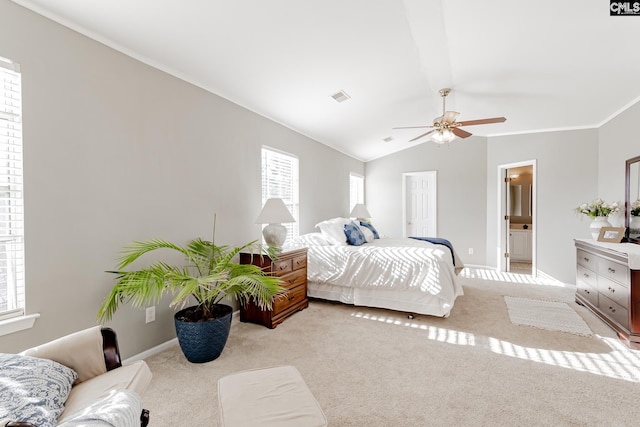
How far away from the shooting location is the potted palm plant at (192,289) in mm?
1948

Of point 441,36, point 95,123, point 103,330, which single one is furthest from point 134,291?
point 441,36

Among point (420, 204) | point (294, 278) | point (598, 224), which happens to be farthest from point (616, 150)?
point (294, 278)

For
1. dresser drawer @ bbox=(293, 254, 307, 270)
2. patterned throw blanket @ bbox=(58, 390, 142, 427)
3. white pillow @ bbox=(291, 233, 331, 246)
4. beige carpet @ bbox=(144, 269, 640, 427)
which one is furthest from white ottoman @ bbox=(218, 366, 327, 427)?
white pillow @ bbox=(291, 233, 331, 246)

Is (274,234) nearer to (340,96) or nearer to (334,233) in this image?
(334,233)

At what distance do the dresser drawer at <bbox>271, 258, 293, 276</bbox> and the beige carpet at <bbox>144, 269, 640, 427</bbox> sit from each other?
0.57 meters

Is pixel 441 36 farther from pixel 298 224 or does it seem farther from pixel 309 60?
pixel 298 224

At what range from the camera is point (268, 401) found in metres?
1.21

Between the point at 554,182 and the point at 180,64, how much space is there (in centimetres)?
564

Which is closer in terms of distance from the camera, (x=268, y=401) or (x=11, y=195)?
(x=268, y=401)

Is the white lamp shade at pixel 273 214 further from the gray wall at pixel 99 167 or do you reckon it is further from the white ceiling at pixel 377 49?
the white ceiling at pixel 377 49

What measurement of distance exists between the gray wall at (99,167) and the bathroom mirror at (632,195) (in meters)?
4.59

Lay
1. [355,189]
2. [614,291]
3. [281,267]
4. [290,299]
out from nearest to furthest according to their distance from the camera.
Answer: [614,291]
[281,267]
[290,299]
[355,189]

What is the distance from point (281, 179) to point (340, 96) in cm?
139

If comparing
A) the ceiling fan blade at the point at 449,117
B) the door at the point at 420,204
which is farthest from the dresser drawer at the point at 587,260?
the door at the point at 420,204
